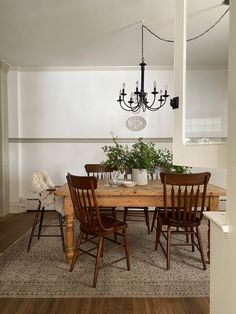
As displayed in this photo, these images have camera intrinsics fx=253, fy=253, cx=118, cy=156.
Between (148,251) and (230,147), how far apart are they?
226 centimetres

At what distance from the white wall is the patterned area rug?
6.55 ft

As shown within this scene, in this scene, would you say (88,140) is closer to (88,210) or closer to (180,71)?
(88,210)

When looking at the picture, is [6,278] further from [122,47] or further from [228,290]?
[122,47]

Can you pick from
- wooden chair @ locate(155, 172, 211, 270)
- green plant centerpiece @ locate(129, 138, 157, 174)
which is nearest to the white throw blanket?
green plant centerpiece @ locate(129, 138, 157, 174)

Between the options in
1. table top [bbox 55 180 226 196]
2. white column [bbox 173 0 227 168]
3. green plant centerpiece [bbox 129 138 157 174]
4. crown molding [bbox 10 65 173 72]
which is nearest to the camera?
white column [bbox 173 0 227 168]

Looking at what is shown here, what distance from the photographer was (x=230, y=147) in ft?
3.15

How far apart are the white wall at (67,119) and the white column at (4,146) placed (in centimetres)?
16

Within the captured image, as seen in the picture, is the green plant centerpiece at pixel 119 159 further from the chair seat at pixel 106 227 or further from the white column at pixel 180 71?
the white column at pixel 180 71

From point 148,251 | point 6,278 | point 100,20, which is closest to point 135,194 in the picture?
point 148,251

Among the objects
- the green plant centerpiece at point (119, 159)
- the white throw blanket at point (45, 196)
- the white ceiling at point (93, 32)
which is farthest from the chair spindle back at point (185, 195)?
the white throw blanket at point (45, 196)

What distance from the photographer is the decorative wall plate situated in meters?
4.71

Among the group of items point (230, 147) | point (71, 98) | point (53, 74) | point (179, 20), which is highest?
point (53, 74)

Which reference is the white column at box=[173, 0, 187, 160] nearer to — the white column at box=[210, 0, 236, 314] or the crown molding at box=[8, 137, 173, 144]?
the white column at box=[210, 0, 236, 314]

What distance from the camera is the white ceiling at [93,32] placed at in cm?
255
